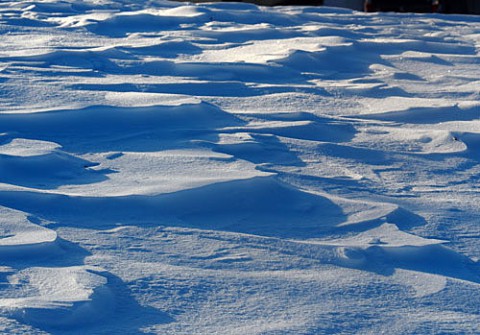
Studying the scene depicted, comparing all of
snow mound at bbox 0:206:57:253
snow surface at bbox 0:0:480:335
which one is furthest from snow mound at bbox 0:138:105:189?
snow mound at bbox 0:206:57:253

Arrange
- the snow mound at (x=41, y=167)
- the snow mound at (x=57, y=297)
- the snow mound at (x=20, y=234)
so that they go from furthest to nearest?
the snow mound at (x=41, y=167) → the snow mound at (x=20, y=234) → the snow mound at (x=57, y=297)

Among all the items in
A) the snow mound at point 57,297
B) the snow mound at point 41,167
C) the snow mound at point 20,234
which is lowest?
the snow mound at point 57,297

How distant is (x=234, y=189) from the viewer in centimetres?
277

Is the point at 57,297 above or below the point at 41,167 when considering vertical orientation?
below

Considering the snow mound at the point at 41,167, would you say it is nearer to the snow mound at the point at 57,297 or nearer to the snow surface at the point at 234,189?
the snow surface at the point at 234,189

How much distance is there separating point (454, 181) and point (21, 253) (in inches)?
63.3

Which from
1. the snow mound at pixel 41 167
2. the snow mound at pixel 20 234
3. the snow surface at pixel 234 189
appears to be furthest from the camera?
the snow mound at pixel 41 167

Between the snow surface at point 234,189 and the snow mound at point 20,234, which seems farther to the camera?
the snow mound at point 20,234

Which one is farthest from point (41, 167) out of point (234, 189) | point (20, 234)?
point (234, 189)

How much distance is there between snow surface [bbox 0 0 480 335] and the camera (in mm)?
2086

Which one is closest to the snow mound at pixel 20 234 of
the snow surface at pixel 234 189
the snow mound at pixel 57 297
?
the snow surface at pixel 234 189

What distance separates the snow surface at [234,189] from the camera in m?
2.09

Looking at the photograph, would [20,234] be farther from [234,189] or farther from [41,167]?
[234,189]

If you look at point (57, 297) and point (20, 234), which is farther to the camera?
point (20, 234)
